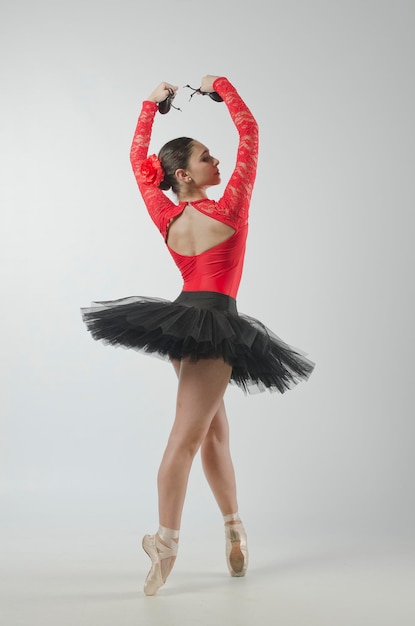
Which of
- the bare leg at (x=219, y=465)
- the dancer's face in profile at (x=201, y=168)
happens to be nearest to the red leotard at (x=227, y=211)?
the dancer's face in profile at (x=201, y=168)

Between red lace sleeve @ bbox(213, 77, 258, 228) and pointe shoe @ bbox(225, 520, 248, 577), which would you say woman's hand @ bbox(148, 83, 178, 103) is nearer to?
red lace sleeve @ bbox(213, 77, 258, 228)

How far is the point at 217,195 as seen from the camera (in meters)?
6.04

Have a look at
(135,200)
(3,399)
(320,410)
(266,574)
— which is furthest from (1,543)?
(135,200)

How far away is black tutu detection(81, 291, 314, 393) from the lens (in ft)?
11.0

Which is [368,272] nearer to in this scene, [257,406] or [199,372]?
[257,406]

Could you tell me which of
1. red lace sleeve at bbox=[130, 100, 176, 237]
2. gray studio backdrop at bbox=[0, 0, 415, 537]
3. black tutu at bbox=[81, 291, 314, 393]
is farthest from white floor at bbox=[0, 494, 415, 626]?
red lace sleeve at bbox=[130, 100, 176, 237]

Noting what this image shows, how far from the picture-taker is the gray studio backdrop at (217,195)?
5.73m

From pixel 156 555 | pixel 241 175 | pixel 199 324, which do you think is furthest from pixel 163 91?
pixel 156 555

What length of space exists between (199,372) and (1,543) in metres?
1.54

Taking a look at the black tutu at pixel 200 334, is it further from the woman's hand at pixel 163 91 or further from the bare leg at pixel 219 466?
the woman's hand at pixel 163 91

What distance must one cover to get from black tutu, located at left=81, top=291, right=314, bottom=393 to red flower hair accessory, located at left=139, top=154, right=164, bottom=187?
50cm

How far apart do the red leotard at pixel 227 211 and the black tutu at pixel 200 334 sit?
0.07 m

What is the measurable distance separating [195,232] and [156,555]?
1.29 meters

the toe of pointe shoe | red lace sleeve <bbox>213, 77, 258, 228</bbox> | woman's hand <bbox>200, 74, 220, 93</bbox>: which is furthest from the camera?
woman's hand <bbox>200, 74, 220, 93</bbox>
